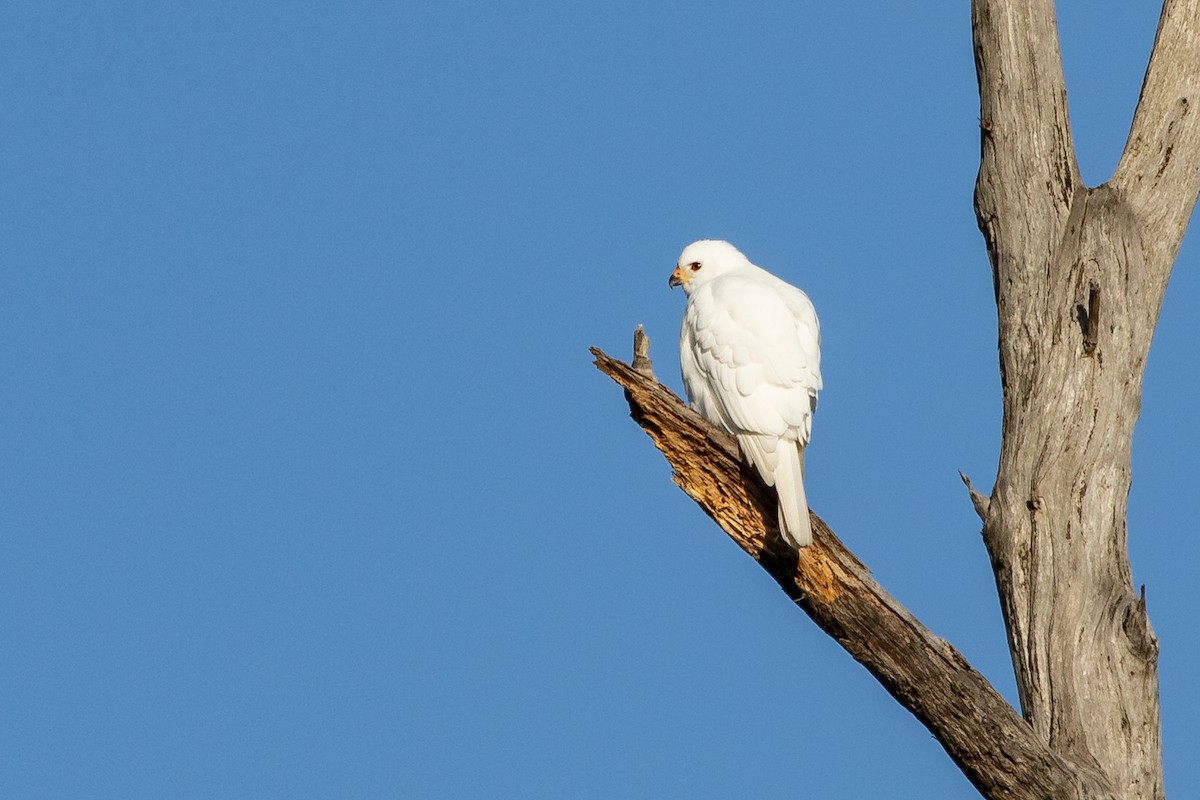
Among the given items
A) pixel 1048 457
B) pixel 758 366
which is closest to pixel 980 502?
pixel 1048 457

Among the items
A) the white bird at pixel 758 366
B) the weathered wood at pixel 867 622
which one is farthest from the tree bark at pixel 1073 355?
the white bird at pixel 758 366

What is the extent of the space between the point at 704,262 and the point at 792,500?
350 centimetres

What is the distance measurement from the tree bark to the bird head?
2604 millimetres

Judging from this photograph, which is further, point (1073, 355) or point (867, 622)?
point (1073, 355)

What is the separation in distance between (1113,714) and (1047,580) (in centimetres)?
70

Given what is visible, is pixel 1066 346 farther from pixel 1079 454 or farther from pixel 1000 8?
pixel 1000 8

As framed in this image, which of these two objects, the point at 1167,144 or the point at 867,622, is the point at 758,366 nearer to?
the point at 867,622

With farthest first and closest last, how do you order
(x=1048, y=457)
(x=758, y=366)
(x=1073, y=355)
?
(x=758, y=366) → (x=1073, y=355) → (x=1048, y=457)

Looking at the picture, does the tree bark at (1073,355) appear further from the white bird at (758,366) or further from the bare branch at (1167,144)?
the white bird at (758,366)

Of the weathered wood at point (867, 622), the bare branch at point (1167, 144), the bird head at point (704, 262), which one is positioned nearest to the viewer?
the weathered wood at point (867, 622)

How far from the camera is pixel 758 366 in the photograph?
862cm

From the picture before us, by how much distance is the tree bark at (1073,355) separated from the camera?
7086 mm

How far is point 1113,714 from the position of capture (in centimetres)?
704

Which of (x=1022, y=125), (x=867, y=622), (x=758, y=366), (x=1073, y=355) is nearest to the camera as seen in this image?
(x=867, y=622)
